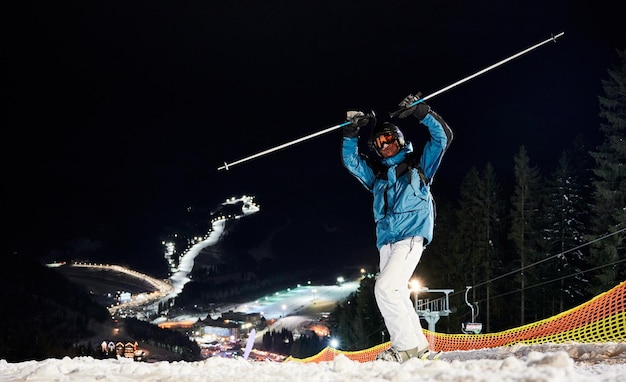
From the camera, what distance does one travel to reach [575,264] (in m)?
32.2

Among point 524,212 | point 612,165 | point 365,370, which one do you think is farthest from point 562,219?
point 365,370

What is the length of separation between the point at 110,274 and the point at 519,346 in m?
185

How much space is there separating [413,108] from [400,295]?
182 centimetres

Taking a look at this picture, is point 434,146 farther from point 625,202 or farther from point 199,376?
point 625,202

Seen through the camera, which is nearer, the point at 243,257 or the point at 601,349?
the point at 601,349

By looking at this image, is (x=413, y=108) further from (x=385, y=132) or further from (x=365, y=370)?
(x=365, y=370)

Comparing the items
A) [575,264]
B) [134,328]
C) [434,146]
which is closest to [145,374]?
[434,146]

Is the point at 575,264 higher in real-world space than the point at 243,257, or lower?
lower

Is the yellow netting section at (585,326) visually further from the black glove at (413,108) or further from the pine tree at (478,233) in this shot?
the pine tree at (478,233)

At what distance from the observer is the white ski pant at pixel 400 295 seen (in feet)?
16.2

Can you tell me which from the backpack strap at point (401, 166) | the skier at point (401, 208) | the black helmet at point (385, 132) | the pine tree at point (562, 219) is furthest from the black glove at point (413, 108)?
the pine tree at point (562, 219)

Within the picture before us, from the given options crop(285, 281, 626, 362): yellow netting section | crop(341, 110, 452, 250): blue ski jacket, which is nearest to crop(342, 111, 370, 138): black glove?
crop(341, 110, 452, 250): blue ski jacket

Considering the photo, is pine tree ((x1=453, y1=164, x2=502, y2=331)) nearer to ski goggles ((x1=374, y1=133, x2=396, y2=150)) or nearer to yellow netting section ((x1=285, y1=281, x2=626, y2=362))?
yellow netting section ((x1=285, y1=281, x2=626, y2=362))

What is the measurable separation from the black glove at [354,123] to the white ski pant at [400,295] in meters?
1.30
